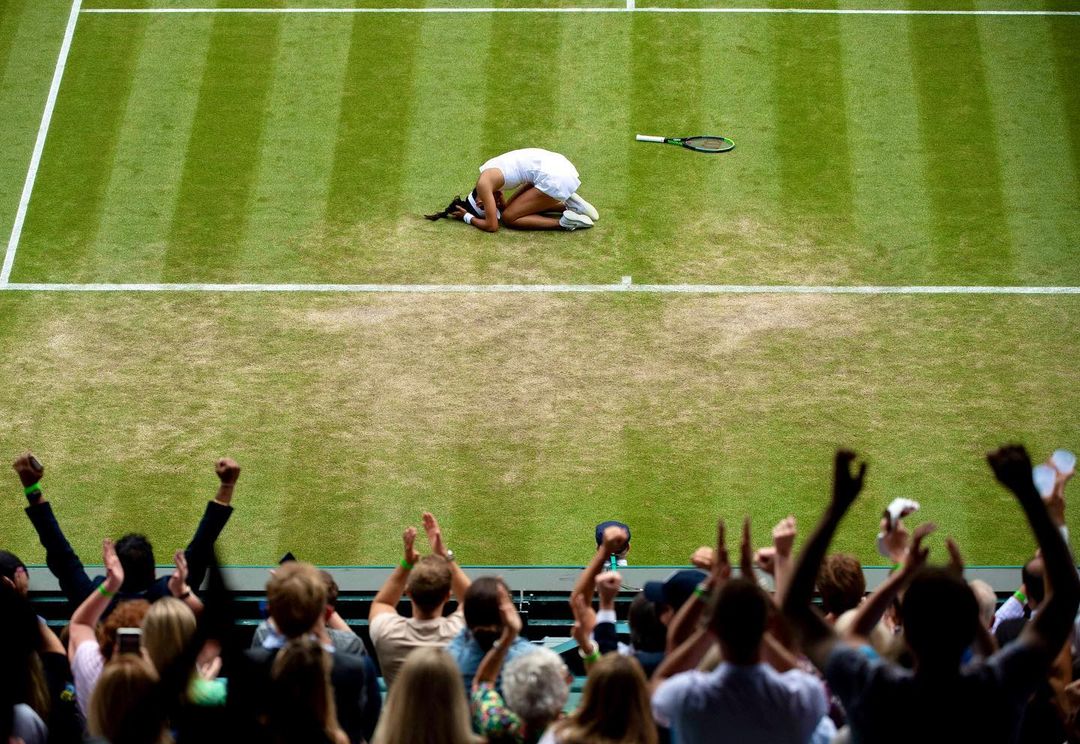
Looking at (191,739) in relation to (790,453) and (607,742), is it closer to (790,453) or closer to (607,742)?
(607,742)

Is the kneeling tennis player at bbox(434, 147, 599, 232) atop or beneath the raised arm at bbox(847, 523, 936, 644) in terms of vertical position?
atop

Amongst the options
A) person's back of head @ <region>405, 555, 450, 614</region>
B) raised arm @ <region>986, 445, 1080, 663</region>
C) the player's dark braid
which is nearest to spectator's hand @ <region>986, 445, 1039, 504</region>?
raised arm @ <region>986, 445, 1080, 663</region>

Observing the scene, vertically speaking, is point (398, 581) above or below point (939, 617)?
below

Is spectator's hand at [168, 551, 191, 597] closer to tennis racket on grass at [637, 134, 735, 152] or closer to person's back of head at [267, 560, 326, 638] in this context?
person's back of head at [267, 560, 326, 638]

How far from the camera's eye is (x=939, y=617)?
4723 millimetres

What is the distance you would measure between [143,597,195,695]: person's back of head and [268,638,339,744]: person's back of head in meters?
0.52

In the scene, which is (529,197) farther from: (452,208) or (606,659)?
(606,659)

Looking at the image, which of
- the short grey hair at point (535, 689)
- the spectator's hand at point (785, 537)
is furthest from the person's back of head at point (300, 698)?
the spectator's hand at point (785, 537)

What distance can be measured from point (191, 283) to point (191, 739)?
28.7ft

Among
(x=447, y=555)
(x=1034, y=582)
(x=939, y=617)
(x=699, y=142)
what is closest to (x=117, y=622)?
(x=447, y=555)

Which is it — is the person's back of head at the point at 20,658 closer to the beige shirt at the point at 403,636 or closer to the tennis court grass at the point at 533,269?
the beige shirt at the point at 403,636

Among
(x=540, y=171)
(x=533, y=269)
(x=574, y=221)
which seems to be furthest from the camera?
(x=574, y=221)

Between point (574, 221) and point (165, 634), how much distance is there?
29.8 ft

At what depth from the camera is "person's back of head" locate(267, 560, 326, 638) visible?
5848 mm
